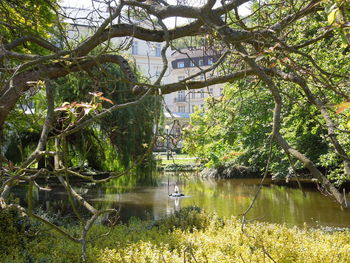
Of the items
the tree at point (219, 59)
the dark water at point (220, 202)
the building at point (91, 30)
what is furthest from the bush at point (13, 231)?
the dark water at point (220, 202)

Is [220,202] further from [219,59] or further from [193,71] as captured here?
[219,59]

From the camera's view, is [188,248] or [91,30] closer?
[188,248]

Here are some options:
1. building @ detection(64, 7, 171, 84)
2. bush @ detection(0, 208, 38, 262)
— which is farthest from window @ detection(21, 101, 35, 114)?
bush @ detection(0, 208, 38, 262)

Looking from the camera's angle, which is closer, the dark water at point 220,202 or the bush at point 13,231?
the bush at point 13,231

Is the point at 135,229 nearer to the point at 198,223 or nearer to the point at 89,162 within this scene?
the point at 198,223

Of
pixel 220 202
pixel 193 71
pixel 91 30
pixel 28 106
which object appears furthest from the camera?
pixel 220 202

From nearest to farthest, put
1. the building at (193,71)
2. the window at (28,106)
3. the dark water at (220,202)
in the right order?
the window at (28,106) → the building at (193,71) → the dark water at (220,202)

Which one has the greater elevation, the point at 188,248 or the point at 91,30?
the point at 91,30

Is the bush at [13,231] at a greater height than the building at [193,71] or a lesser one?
lesser

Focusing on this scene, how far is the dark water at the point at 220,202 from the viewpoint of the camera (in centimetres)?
1243

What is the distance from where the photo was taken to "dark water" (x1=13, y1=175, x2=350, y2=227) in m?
12.4

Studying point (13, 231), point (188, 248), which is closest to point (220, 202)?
point (13, 231)

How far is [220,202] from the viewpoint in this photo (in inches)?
608

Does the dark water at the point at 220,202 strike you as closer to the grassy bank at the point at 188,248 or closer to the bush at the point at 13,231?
the grassy bank at the point at 188,248
